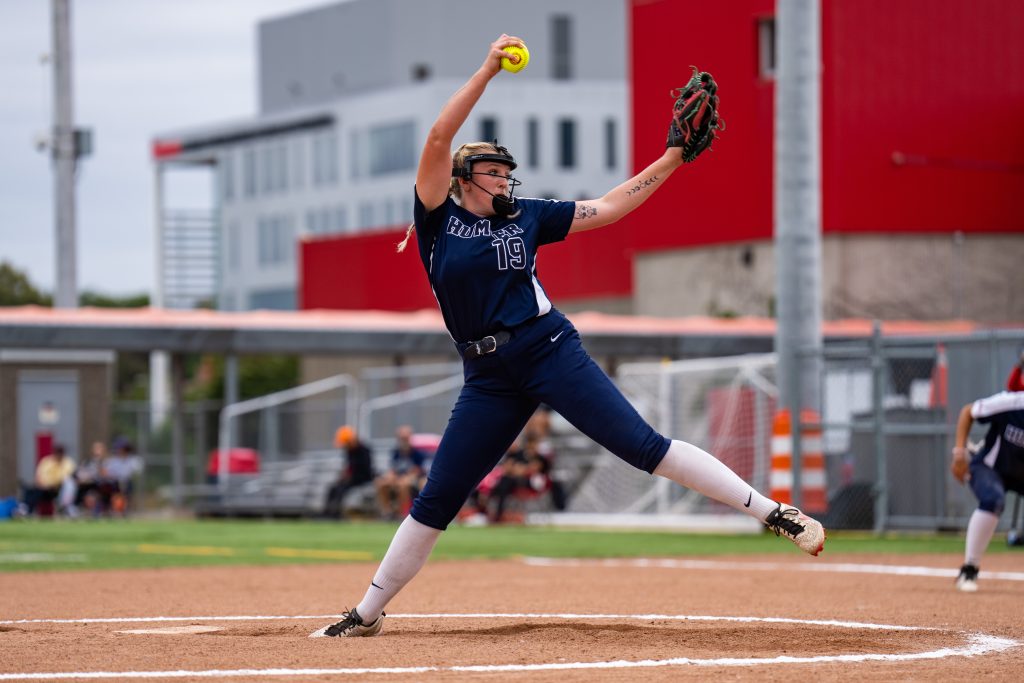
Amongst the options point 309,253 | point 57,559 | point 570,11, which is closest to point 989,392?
point 57,559

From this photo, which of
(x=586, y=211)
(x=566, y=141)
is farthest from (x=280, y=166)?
(x=586, y=211)

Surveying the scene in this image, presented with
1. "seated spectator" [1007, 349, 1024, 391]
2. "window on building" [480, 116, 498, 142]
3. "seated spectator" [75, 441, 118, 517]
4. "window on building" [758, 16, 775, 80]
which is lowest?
"seated spectator" [75, 441, 118, 517]

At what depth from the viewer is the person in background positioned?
36.8ft

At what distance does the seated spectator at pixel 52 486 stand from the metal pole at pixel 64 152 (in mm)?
5645

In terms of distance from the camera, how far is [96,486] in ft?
93.2

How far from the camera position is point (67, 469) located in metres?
28.5

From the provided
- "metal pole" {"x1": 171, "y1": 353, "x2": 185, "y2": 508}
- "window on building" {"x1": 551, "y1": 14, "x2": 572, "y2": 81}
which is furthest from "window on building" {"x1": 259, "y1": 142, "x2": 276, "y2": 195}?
"metal pole" {"x1": 171, "y1": 353, "x2": 185, "y2": 508}

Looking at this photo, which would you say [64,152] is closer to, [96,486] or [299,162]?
[96,486]

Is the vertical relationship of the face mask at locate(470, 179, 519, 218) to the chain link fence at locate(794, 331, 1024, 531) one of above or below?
above

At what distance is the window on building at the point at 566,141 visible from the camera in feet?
256

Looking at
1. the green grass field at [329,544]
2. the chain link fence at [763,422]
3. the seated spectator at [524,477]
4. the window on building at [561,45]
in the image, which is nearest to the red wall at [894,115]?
the chain link fence at [763,422]

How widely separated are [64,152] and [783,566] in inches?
909

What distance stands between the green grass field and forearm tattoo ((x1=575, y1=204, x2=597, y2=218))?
8205 mm

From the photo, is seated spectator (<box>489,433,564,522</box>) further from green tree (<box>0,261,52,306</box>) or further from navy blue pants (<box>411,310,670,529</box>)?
green tree (<box>0,261,52,306</box>)
